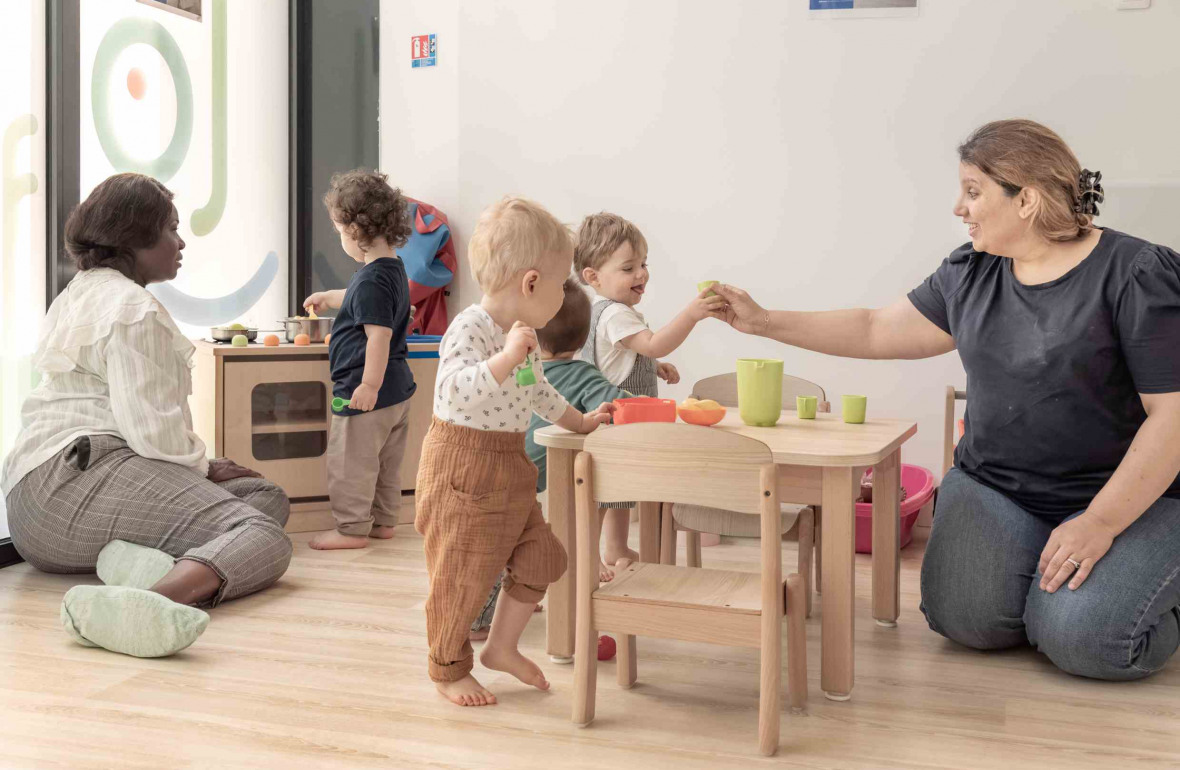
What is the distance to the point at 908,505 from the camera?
3.46 m

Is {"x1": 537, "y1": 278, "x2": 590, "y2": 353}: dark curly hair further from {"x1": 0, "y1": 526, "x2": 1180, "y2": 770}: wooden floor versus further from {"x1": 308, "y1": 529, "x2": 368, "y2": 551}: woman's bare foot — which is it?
{"x1": 308, "y1": 529, "x2": 368, "y2": 551}: woman's bare foot

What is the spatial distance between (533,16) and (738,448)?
289 cm

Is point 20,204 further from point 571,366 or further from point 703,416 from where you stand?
point 703,416

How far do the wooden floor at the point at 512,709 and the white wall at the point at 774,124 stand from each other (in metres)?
1.65

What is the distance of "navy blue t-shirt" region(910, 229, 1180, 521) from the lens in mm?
2191

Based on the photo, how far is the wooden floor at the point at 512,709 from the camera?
1.81 meters

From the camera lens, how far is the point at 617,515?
2.88 meters

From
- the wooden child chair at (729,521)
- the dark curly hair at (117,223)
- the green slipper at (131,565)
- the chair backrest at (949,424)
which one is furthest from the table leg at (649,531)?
the dark curly hair at (117,223)

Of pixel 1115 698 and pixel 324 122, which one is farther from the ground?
pixel 324 122

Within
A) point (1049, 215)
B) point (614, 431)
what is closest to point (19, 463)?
point (614, 431)

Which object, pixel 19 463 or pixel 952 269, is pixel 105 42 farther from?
pixel 952 269

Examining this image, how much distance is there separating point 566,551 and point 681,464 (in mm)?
570

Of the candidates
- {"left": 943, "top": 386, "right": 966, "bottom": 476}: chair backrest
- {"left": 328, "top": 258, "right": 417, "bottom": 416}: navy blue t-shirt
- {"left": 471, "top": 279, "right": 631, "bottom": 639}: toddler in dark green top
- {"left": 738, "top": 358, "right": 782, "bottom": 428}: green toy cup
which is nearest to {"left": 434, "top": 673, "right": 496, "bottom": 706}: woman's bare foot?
{"left": 471, "top": 279, "right": 631, "bottom": 639}: toddler in dark green top

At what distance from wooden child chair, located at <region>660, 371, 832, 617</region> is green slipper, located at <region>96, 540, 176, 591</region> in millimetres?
1236
